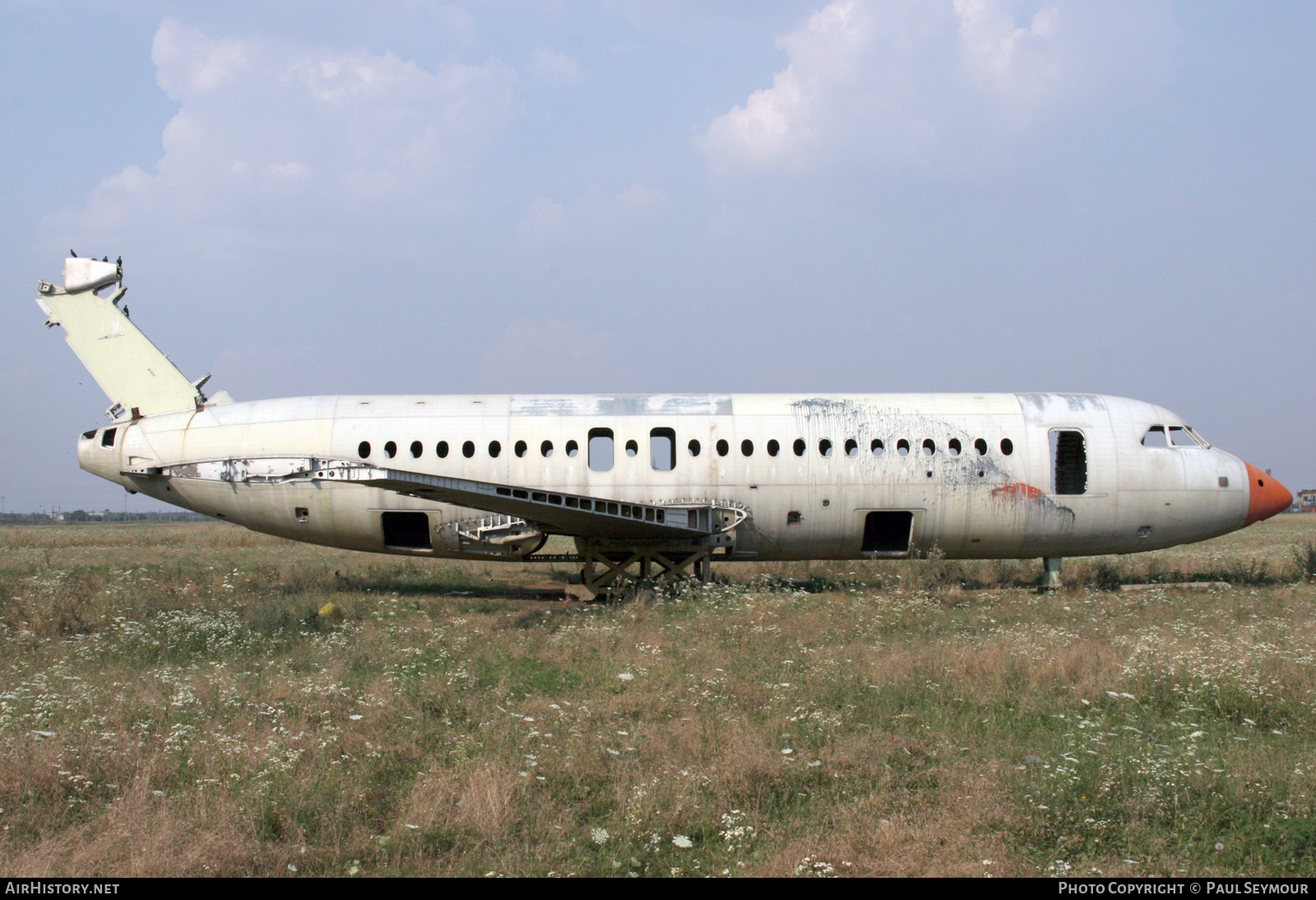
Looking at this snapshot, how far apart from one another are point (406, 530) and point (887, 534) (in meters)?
10.3

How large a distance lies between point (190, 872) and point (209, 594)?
13702 millimetres

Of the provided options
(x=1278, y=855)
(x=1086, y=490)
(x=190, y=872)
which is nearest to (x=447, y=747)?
(x=190, y=872)

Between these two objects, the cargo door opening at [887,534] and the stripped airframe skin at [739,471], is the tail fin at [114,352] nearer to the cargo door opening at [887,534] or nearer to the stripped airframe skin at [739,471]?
the stripped airframe skin at [739,471]

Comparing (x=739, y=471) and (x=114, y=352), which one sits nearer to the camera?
(x=739, y=471)

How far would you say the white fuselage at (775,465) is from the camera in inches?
690

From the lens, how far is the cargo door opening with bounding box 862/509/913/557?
18000 millimetres

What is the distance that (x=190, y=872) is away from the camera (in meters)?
5.62

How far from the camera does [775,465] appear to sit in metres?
17.5

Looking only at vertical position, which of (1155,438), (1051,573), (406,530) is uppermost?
(1155,438)

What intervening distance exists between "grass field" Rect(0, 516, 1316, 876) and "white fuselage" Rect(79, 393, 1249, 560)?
2633mm

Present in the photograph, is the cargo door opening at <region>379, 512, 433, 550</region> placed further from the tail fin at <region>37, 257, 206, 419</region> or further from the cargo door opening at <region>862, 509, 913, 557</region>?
the cargo door opening at <region>862, 509, 913, 557</region>

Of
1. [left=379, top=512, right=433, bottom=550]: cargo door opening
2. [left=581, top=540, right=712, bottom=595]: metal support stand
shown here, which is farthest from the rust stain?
[left=379, top=512, right=433, bottom=550]: cargo door opening

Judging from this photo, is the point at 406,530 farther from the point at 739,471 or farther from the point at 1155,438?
the point at 1155,438

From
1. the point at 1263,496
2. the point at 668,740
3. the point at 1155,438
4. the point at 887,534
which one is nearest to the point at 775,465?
the point at 887,534
